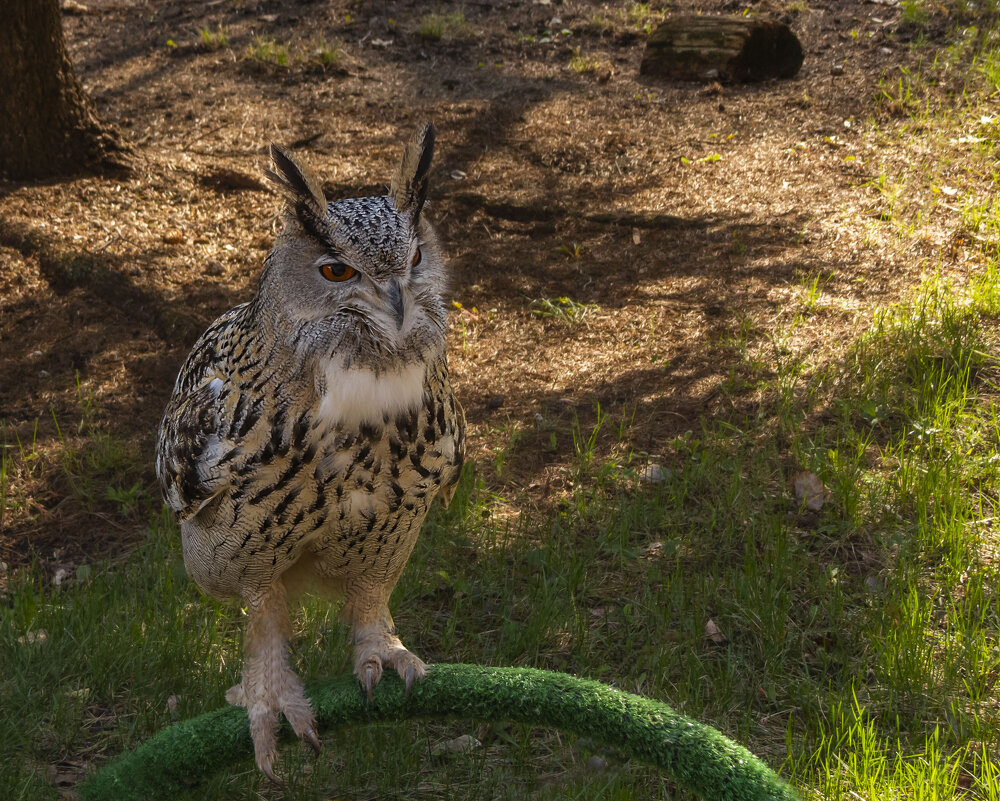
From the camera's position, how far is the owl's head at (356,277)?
2395mm

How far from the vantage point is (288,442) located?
2.54 m

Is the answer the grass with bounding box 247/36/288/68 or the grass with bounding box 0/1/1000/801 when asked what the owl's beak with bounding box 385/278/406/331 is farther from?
the grass with bounding box 247/36/288/68

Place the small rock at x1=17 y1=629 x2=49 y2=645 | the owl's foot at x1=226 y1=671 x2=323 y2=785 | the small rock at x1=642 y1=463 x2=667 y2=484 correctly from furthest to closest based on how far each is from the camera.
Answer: the small rock at x1=642 y1=463 x2=667 y2=484, the small rock at x1=17 y1=629 x2=49 y2=645, the owl's foot at x1=226 y1=671 x2=323 y2=785

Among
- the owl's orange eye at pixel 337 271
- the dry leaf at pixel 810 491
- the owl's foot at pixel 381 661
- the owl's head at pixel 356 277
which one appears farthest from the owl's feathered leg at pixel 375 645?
the dry leaf at pixel 810 491

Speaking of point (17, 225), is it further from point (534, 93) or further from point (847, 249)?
point (847, 249)

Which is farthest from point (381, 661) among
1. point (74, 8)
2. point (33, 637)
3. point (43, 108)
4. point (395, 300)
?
point (74, 8)

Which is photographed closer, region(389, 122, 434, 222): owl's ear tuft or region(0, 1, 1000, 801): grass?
region(389, 122, 434, 222): owl's ear tuft

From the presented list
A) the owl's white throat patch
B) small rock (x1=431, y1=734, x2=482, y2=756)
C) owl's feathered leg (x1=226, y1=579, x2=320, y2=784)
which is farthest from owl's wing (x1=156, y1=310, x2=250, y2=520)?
small rock (x1=431, y1=734, x2=482, y2=756)

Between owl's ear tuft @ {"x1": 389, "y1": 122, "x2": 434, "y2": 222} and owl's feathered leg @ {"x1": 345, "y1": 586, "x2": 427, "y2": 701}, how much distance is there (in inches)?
48.1

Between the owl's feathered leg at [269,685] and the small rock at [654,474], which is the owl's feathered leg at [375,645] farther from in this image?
the small rock at [654,474]

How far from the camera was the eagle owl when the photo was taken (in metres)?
2.43

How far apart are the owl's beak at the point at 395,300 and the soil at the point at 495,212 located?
2199mm

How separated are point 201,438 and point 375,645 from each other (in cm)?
85

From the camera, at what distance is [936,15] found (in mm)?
9242
